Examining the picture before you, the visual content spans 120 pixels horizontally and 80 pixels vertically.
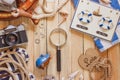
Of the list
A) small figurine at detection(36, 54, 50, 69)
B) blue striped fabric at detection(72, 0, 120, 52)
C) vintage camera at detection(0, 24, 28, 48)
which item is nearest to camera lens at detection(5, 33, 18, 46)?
vintage camera at detection(0, 24, 28, 48)

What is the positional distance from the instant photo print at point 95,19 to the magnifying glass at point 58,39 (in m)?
0.07

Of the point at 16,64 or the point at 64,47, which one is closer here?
the point at 16,64

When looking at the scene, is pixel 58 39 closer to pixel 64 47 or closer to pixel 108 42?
pixel 64 47

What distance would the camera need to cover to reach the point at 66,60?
1620 millimetres

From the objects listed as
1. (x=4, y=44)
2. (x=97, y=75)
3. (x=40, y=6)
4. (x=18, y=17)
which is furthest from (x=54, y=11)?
(x=97, y=75)

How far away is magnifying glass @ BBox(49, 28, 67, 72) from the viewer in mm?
1598

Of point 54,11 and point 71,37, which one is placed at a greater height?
point 54,11

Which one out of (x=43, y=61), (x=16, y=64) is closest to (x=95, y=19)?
(x=43, y=61)

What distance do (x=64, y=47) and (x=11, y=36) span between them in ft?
0.96

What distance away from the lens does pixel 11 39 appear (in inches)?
59.6

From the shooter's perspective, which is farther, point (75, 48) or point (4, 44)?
point (75, 48)

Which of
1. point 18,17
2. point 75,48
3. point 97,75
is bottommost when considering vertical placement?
point 97,75

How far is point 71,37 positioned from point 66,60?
5.0 inches

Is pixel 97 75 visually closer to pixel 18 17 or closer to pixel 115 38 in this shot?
pixel 115 38
